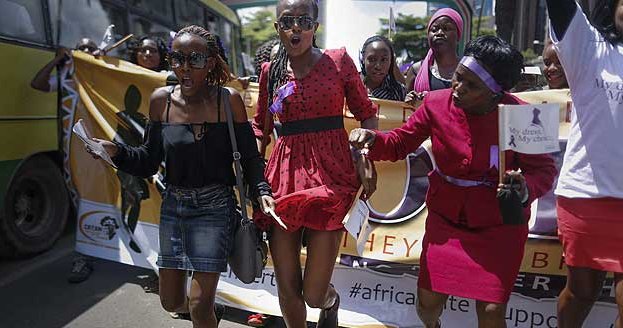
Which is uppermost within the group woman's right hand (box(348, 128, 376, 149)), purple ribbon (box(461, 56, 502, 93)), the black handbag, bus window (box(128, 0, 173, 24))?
bus window (box(128, 0, 173, 24))

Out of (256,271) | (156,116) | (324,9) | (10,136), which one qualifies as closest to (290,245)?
(256,271)

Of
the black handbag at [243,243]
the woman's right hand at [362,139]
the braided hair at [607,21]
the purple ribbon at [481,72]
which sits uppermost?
the braided hair at [607,21]

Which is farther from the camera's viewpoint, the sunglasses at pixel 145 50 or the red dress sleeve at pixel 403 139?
the sunglasses at pixel 145 50

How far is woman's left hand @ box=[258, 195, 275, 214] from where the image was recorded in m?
2.60

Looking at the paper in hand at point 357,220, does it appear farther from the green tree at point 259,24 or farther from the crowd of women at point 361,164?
the green tree at point 259,24

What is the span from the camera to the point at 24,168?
16.4 ft

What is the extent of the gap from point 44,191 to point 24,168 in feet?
1.33

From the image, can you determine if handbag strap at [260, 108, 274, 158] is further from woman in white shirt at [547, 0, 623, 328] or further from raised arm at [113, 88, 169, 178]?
woman in white shirt at [547, 0, 623, 328]

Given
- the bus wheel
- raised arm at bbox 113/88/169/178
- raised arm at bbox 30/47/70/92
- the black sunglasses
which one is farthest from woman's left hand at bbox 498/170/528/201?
the bus wheel

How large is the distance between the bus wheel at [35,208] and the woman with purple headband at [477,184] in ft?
12.2

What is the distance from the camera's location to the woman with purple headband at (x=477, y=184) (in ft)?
7.55

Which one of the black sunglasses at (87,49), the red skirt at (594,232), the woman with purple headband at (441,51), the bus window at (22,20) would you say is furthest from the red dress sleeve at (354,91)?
the bus window at (22,20)

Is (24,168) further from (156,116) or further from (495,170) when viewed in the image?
(495,170)

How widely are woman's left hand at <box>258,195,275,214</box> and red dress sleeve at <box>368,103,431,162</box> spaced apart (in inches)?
20.3
